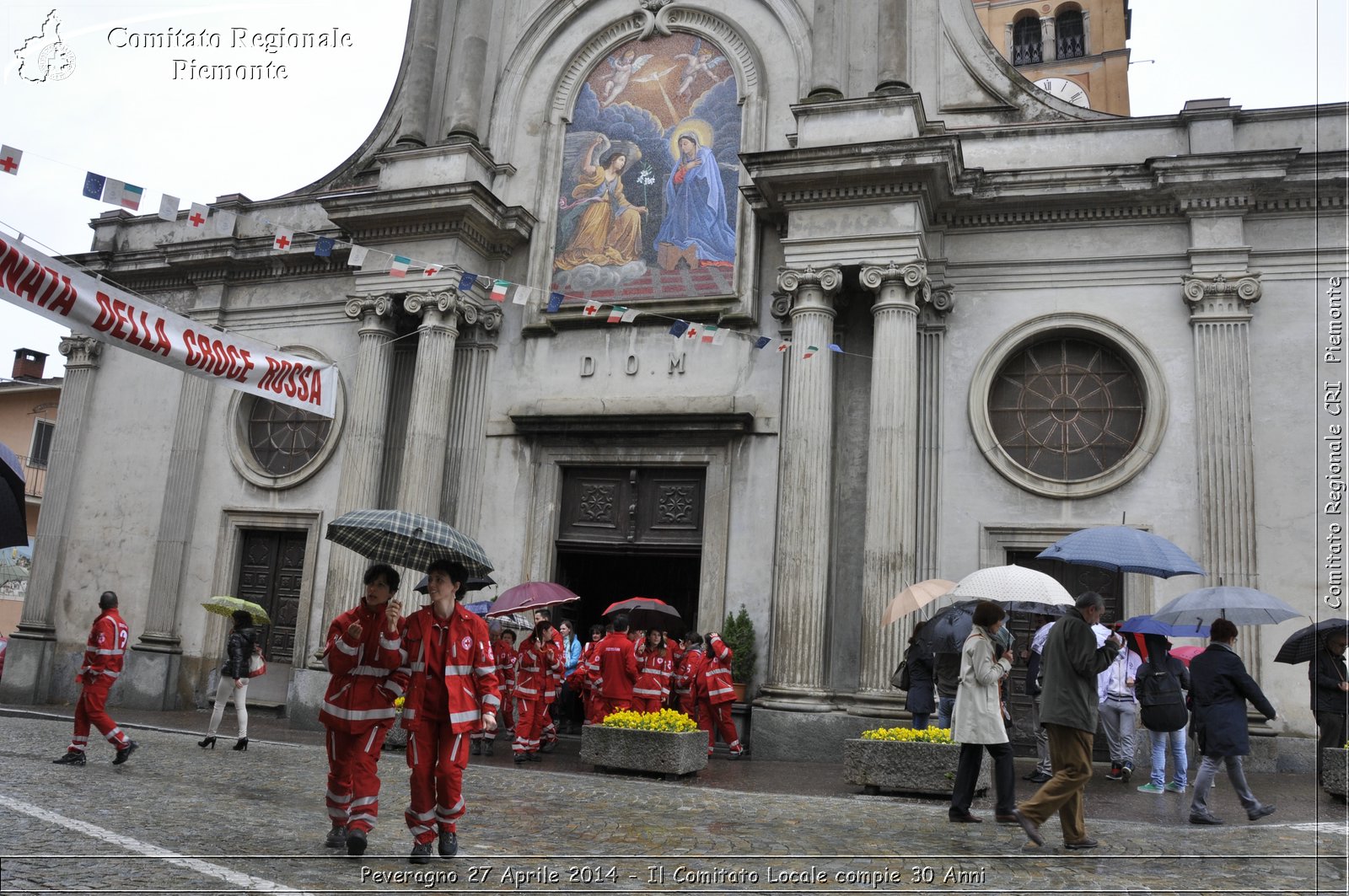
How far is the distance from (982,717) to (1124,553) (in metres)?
2.63

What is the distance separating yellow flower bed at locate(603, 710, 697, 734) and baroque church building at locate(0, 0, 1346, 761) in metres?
2.71

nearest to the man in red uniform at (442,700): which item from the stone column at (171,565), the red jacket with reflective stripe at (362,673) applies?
the red jacket with reflective stripe at (362,673)

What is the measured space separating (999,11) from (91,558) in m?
41.8

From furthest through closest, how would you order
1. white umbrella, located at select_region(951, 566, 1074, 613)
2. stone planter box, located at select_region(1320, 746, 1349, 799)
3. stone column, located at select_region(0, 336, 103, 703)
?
stone column, located at select_region(0, 336, 103, 703)
stone planter box, located at select_region(1320, 746, 1349, 799)
white umbrella, located at select_region(951, 566, 1074, 613)

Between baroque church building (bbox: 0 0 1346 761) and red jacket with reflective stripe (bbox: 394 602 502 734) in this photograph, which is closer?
red jacket with reflective stripe (bbox: 394 602 502 734)

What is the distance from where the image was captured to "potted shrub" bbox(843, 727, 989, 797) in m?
9.97

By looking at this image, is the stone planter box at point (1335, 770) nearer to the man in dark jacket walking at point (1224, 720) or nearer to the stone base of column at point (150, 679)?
the man in dark jacket walking at point (1224, 720)

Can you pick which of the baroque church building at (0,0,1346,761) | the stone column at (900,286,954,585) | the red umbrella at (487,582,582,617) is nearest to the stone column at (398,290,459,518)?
the baroque church building at (0,0,1346,761)

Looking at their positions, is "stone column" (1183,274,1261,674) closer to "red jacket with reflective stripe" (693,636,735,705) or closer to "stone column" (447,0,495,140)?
"red jacket with reflective stripe" (693,636,735,705)

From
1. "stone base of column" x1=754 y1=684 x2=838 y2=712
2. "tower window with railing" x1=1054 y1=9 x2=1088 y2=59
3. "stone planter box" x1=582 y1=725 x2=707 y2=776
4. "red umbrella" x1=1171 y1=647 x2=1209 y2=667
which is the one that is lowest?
"stone planter box" x1=582 y1=725 x2=707 y2=776

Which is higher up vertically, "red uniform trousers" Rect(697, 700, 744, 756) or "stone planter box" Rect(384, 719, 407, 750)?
"red uniform trousers" Rect(697, 700, 744, 756)

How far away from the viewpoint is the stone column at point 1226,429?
44.9 feet

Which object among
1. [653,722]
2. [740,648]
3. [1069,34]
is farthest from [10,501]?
[1069,34]

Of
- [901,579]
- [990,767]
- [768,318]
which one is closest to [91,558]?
[768,318]
